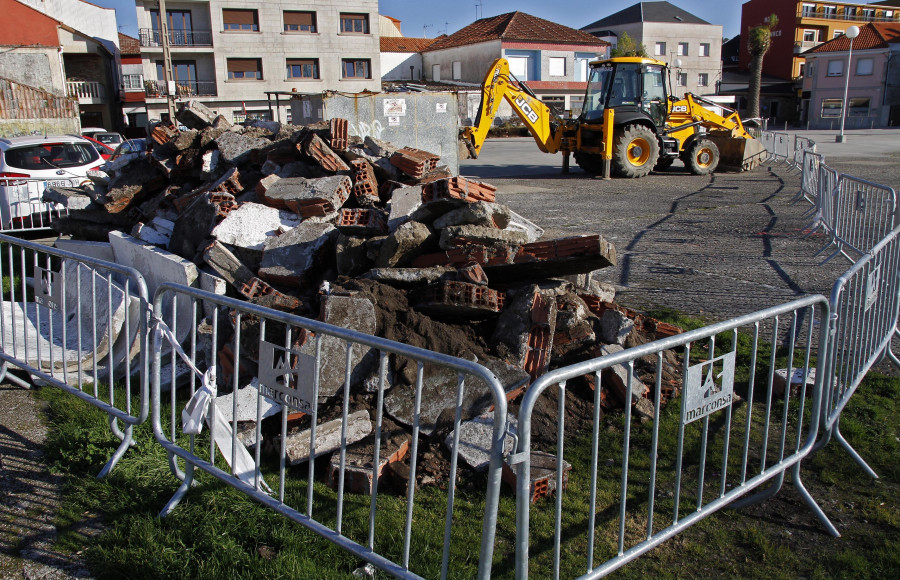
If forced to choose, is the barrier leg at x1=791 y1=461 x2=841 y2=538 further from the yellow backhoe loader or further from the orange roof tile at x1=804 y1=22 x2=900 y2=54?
the orange roof tile at x1=804 y1=22 x2=900 y2=54

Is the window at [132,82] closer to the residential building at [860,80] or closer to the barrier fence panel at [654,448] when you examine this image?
the barrier fence panel at [654,448]

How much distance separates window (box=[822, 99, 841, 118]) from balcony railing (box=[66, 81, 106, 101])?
5687 centimetres

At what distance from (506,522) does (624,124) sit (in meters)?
16.1

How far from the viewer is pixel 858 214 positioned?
8.39 metres

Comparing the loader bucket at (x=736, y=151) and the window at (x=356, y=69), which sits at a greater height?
the window at (x=356, y=69)

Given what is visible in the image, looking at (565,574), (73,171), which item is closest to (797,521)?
(565,574)

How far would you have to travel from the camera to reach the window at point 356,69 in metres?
44.8

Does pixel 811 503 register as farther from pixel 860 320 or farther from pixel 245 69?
pixel 245 69

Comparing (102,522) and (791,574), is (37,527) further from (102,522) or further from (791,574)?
(791,574)

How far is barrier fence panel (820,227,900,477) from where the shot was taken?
3.85 meters

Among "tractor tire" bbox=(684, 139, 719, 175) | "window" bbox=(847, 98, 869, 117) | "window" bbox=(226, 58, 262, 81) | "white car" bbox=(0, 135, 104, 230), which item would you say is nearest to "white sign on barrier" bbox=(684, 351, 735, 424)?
"white car" bbox=(0, 135, 104, 230)

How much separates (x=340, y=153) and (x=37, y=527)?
207 inches

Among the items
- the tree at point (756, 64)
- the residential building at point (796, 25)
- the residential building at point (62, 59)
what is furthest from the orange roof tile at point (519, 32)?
the residential building at point (62, 59)

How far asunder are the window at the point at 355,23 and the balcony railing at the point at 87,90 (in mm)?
16046
